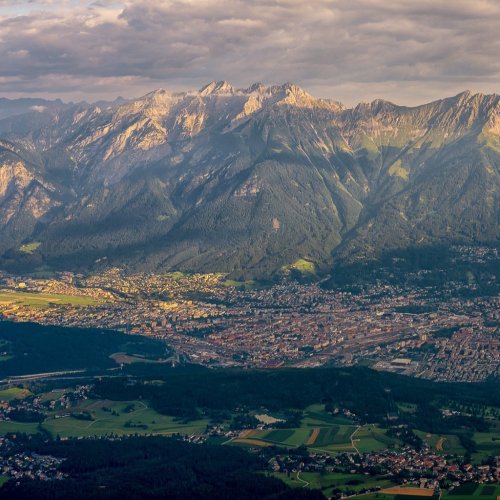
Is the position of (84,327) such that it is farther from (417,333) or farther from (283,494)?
(283,494)

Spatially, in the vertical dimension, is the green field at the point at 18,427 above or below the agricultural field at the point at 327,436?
below

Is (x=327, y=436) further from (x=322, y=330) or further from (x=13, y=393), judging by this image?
(x=322, y=330)

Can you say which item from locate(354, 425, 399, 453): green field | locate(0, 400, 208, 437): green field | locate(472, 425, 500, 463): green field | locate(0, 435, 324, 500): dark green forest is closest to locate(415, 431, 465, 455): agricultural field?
locate(472, 425, 500, 463): green field

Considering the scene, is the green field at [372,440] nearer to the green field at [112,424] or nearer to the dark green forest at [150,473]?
the dark green forest at [150,473]

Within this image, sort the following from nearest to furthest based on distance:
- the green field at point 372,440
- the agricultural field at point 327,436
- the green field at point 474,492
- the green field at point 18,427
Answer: the green field at point 474,492 → the green field at point 372,440 → the agricultural field at point 327,436 → the green field at point 18,427

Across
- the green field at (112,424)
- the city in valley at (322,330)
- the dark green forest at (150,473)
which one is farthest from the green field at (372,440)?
the city in valley at (322,330)

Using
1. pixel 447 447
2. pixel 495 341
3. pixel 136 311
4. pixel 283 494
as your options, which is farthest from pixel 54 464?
pixel 136 311

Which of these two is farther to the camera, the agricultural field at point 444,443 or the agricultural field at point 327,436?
the agricultural field at point 327,436

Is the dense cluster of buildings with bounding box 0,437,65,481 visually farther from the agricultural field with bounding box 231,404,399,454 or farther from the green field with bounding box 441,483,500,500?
the green field with bounding box 441,483,500,500
